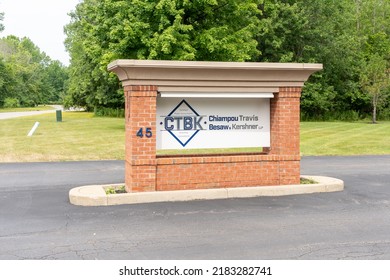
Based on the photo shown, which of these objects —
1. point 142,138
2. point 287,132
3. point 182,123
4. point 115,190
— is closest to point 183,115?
point 182,123

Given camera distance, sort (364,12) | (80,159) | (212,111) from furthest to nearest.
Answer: (364,12) → (80,159) → (212,111)

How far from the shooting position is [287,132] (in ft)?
34.7

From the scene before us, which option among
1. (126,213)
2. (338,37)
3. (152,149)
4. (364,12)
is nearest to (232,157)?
(152,149)

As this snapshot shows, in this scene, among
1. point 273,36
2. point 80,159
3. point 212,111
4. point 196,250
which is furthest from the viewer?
point 273,36

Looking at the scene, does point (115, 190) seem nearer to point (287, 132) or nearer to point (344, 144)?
point (287, 132)

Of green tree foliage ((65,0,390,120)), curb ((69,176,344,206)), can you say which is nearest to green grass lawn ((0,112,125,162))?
green tree foliage ((65,0,390,120))

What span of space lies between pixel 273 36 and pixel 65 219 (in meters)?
33.9

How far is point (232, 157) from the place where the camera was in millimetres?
10234

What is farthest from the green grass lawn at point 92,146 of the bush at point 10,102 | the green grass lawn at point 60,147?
the bush at point 10,102

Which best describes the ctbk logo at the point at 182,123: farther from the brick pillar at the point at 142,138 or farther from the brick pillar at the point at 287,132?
the brick pillar at the point at 287,132

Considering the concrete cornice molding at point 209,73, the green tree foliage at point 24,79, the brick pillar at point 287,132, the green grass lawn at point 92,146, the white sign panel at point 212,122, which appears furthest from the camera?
the green tree foliage at point 24,79

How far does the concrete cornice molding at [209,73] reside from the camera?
30.7 feet

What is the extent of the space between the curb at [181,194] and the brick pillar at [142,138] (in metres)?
0.34

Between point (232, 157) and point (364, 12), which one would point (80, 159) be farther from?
point (364, 12)
